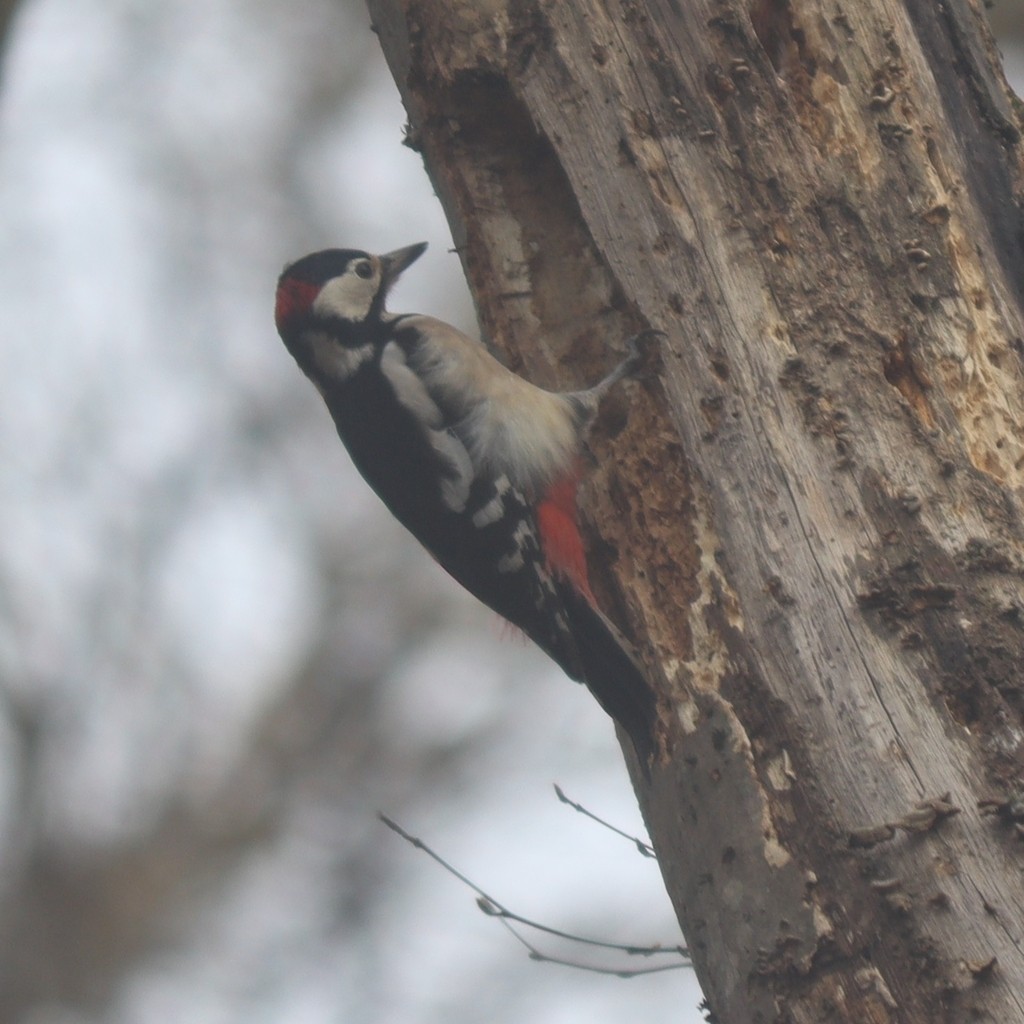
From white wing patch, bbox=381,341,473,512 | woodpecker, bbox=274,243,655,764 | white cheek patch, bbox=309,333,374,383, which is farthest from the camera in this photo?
white cheek patch, bbox=309,333,374,383

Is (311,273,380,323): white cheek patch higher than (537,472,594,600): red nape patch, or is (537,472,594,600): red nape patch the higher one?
(311,273,380,323): white cheek patch

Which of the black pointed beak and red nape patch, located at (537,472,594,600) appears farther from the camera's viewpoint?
the black pointed beak

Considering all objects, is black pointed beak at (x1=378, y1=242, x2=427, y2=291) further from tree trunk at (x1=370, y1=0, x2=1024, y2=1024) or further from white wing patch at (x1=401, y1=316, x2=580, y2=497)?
tree trunk at (x1=370, y1=0, x2=1024, y2=1024)

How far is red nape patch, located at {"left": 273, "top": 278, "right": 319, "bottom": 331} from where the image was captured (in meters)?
3.97

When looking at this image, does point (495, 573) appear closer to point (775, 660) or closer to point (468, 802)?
point (775, 660)

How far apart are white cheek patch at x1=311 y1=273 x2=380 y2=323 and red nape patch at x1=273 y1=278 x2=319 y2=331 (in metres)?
0.02

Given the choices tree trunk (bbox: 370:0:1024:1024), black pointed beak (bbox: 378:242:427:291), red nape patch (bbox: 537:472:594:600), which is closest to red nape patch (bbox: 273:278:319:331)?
black pointed beak (bbox: 378:242:427:291)

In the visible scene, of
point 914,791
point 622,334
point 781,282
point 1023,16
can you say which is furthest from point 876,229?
point 1023,16

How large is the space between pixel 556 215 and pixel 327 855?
580cm

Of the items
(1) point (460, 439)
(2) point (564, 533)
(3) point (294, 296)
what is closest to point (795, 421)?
(2) point (564, 533)

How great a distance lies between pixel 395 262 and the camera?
4.14 metres

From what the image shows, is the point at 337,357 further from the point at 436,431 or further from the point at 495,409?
the point at 495,409

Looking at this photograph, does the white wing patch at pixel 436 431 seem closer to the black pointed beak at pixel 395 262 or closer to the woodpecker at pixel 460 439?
the woodpecker at pixel 460 439

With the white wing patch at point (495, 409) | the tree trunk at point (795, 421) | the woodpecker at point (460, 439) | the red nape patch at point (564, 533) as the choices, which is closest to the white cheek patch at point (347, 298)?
the woodpecker at point (460, 439)
